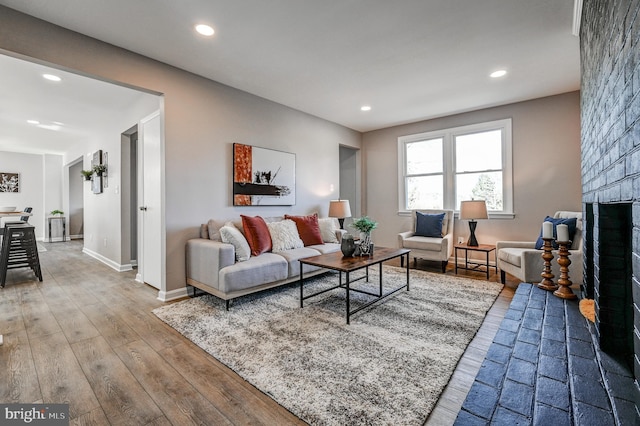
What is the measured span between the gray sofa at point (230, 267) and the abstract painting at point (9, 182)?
8.16 meters

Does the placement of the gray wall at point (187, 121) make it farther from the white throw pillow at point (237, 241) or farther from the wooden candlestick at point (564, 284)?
the wooden candlestick at point (564, 284)

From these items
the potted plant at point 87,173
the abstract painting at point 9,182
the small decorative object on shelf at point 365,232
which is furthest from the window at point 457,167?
the abstract painting at point 9,182

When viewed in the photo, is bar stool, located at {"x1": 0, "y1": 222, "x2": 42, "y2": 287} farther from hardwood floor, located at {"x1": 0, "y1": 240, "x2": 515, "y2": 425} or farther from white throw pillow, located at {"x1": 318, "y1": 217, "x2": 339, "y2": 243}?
white throw pillow, located at {"x1": 318, "y1": 217, "x2": 339, "y2": 243}

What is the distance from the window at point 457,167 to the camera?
4613mm

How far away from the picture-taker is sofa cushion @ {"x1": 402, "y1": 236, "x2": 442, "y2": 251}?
436 centimetres

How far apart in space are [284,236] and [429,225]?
8.20 ft

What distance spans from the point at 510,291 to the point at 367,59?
10.2 feet

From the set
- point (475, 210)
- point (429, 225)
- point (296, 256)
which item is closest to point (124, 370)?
point (296, 256)

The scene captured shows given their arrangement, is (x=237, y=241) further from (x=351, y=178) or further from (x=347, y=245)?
(x=351, y=178)

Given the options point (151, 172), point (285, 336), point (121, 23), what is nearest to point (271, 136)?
point (151, 172)

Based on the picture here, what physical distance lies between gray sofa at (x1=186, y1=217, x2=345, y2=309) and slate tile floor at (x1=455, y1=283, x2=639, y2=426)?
2150 mm

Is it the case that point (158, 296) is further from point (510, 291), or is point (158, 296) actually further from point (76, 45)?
point (510, 291)

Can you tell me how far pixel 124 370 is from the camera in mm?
1839

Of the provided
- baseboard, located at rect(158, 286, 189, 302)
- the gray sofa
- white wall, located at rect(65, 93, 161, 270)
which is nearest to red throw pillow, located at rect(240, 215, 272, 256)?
the gray sofa
